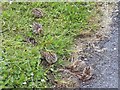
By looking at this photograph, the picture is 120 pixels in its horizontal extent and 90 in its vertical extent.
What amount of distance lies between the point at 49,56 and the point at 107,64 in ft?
1.58

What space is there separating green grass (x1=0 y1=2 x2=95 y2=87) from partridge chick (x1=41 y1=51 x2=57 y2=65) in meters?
0.04

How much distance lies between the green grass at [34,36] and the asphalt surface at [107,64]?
0.21m

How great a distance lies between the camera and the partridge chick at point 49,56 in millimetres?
2957

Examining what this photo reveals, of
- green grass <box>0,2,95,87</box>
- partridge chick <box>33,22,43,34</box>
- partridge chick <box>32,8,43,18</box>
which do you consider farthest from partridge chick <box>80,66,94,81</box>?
partridge chick <box>32,8,43,18</box>

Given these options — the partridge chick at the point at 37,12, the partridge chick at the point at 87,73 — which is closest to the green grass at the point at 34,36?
the partridge chick at the point at 37,12

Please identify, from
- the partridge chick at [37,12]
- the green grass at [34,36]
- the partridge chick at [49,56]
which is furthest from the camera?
the partridge chick at [37,12]

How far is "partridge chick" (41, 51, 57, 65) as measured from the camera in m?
2.96

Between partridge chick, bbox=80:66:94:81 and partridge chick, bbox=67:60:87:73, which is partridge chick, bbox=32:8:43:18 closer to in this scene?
partridge chick, bbox=67:60:87:73

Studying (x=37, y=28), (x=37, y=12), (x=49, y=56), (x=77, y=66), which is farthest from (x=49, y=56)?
(x=37, y=12)

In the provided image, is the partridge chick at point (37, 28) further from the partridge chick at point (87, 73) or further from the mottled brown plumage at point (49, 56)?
the partridge chick at point (87, 73)

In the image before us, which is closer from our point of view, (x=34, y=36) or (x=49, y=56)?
(x=49, y=56)

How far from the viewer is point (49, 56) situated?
2982 mm

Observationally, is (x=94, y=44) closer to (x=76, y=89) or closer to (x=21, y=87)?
(x=76, y=89)

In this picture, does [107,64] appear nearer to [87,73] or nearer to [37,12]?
[87,73]
